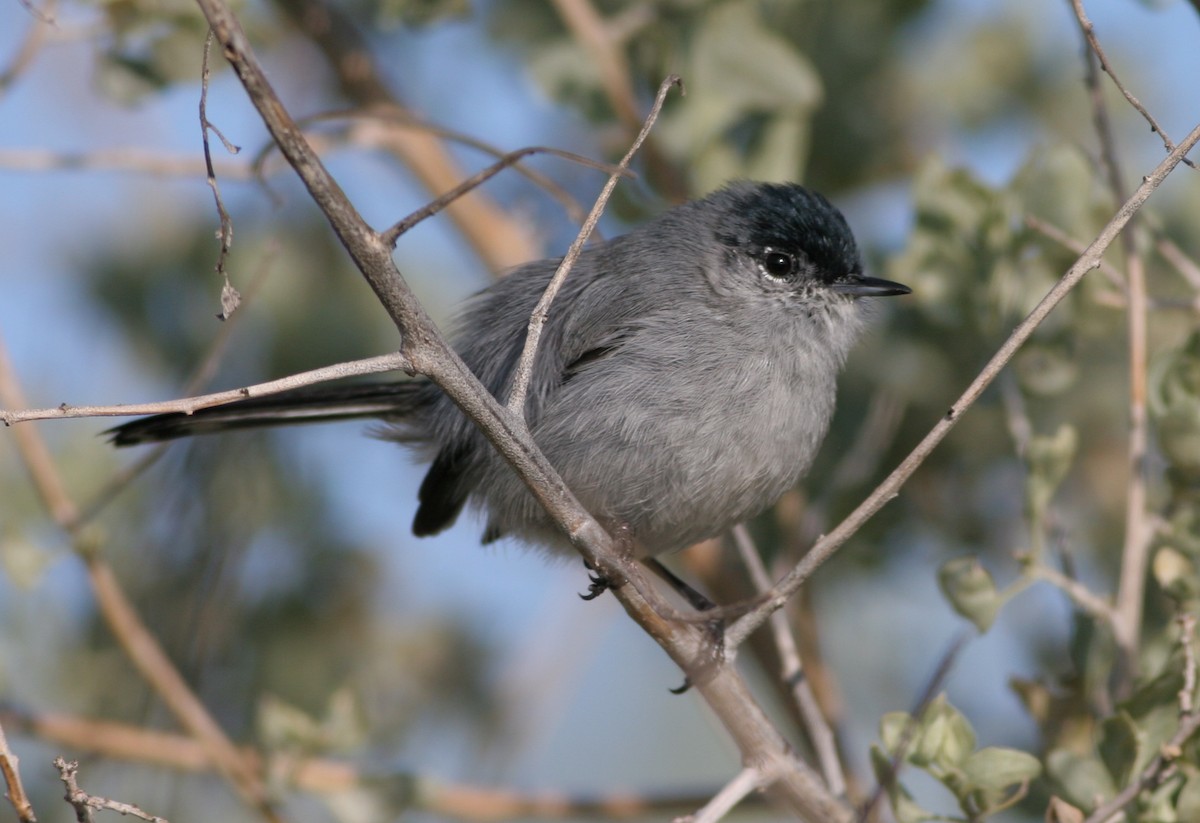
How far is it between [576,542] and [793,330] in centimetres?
101

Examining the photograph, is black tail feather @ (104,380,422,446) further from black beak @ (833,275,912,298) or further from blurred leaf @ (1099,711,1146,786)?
blurred leaf @ (1099,711,1146,786)

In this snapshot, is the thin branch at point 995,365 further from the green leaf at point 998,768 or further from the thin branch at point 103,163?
the thin branch at point 103,163

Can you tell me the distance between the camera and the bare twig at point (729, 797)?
5.92 feet

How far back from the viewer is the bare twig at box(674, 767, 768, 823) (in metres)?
1.81

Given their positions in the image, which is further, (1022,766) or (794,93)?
(794,93)

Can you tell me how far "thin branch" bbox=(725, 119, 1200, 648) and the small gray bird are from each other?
736 millimetres

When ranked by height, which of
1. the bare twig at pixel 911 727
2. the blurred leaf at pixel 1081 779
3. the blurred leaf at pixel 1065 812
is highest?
the bare twig at pixel 911 727

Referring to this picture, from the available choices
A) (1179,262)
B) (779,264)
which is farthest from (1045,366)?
(779,264)

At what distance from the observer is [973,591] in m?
2.12

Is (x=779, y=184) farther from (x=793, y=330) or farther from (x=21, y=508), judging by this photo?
(x=21, y=508)

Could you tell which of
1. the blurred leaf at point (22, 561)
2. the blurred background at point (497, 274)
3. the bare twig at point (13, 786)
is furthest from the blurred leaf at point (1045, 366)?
the blurred leaf at point (22, 561)

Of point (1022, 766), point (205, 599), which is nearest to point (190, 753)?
point (205, 599)

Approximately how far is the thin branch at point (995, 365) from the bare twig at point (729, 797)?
0.34 metres

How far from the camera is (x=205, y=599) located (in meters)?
2.78
